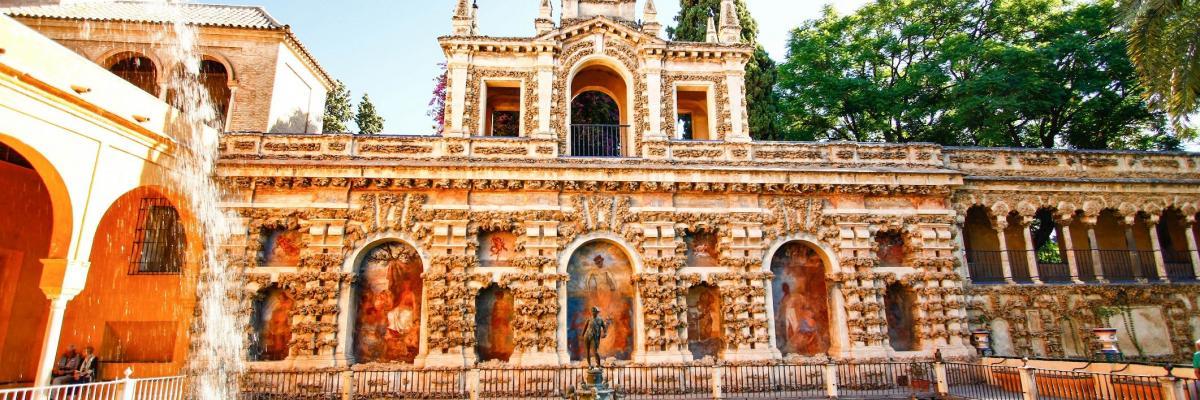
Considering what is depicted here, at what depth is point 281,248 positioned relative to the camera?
17.0m

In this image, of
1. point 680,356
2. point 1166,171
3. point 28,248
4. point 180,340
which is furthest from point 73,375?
point 1166,171

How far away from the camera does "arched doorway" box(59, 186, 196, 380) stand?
53.5ft

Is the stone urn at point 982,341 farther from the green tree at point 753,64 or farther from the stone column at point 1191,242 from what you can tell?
the green tree at point 753,64

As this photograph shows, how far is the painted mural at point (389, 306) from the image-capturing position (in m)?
16.8

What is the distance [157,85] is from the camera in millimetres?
19891

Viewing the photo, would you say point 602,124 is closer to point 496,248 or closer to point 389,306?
point 496,248

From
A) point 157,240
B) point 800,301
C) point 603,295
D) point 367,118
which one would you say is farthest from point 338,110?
point 800,301

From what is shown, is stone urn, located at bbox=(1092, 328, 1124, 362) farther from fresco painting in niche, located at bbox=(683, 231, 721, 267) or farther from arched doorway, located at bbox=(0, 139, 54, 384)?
arched doorway, located at bbox=(0, 139, 54, 384)

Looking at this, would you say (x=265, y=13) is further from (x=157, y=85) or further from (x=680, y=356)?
(x=680, y=356)

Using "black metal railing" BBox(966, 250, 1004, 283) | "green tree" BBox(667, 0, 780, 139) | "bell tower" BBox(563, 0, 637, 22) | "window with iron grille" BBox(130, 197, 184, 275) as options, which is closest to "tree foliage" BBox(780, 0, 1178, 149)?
"green tree" BBox(667, 0, 780, 139)

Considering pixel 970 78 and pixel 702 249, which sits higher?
pixel 970 78

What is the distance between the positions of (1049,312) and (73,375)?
25.8 metres

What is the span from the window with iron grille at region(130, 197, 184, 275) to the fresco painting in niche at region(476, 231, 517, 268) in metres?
8.36

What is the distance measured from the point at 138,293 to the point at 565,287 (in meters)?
11.7
